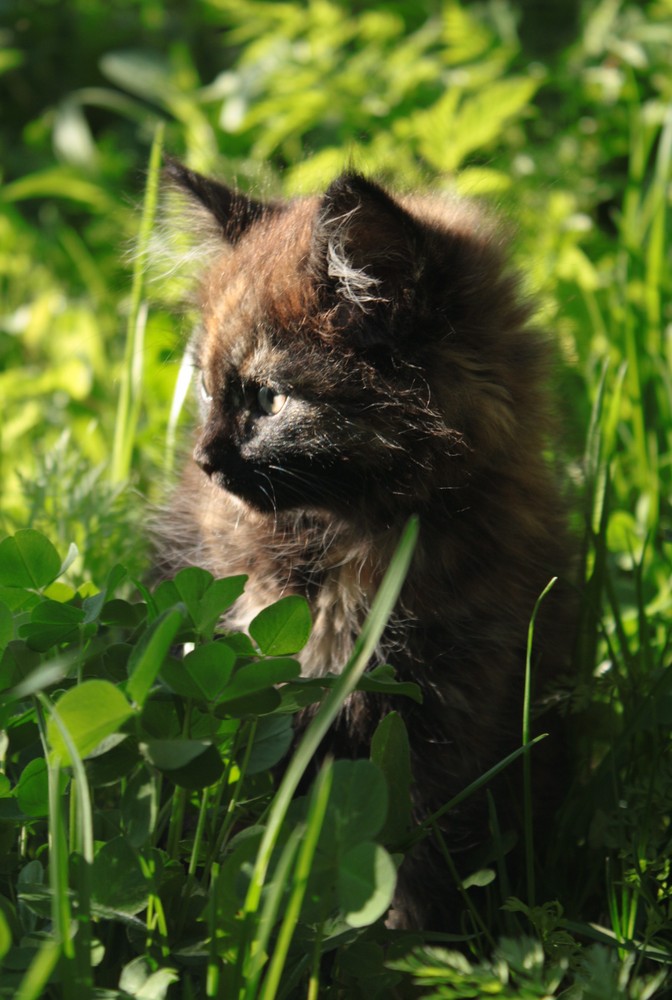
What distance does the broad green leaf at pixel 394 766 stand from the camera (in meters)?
1.04

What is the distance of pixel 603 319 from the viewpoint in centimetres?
239

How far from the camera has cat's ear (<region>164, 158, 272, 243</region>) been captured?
166 cm

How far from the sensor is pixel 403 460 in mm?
1379

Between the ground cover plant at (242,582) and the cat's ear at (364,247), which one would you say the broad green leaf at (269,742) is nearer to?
the ground cover plant at (242,582)

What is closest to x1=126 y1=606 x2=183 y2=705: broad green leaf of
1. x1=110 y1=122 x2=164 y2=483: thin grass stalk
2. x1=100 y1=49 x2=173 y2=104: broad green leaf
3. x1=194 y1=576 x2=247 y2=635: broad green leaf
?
x1=194 y1=576 x2=247 y2=635: broad green leaf

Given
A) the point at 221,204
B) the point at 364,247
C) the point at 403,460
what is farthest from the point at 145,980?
the point at 221,204

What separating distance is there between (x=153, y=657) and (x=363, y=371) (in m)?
0.64

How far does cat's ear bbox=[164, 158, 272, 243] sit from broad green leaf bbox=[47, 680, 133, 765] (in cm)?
99

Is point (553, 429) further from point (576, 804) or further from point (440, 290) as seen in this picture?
point (576, 804)

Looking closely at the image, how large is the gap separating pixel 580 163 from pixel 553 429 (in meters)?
1.67

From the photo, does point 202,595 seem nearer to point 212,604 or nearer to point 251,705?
point 212,604

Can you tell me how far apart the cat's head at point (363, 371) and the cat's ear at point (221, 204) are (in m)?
0.22

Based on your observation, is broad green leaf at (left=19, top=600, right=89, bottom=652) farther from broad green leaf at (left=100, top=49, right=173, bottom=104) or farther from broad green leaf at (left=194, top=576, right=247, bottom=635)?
broad green leaf at (left=100, top=49, right=173, bottom=104)

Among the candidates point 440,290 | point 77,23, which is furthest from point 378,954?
point 77,23
